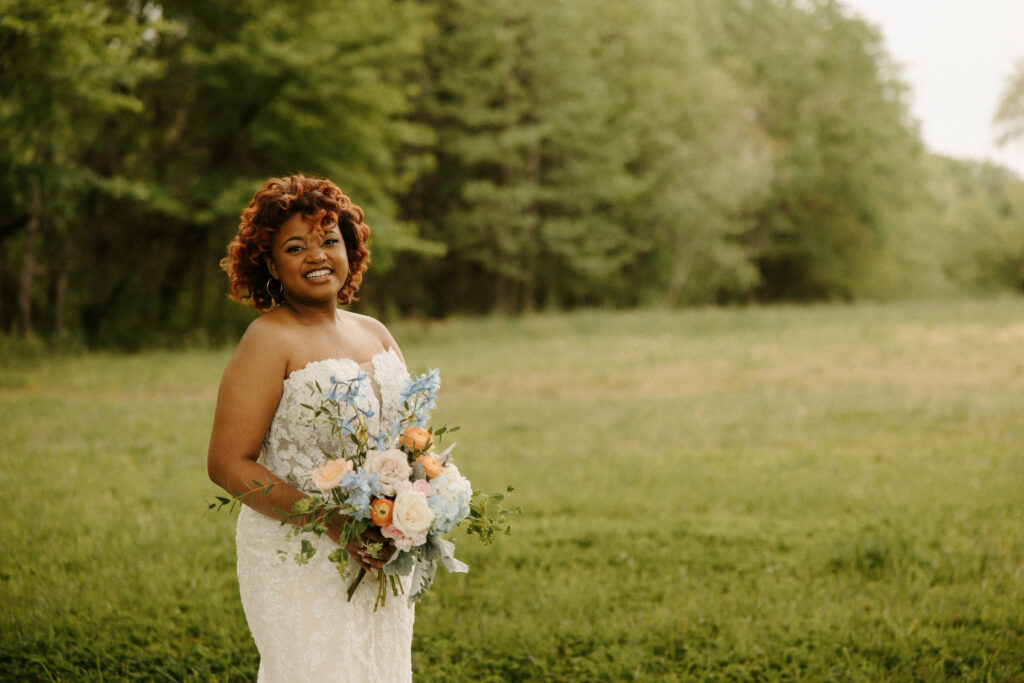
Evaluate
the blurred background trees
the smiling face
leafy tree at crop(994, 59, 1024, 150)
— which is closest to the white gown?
the smiling face

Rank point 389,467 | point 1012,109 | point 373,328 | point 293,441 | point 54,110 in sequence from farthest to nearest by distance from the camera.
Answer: point 1012,109 → point 54,110 → point 373,328 → point 293,441 → point 389,467

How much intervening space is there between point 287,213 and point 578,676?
9.95 feet

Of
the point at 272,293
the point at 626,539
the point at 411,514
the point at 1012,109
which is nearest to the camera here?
the point at 411,514

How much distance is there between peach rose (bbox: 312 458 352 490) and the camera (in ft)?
8.08

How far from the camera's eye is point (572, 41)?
31.5m

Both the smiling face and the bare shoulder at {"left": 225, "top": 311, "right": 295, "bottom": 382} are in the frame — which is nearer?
the bare shoulder at {"left": 225, "top": 311, "right": 295, "bottom": 382}

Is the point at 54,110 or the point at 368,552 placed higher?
the point at 54,110

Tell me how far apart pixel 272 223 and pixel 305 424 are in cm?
67

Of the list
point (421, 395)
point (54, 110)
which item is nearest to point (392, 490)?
point (421, 395)

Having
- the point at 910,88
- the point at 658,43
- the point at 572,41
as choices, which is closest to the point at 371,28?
the point at 572,41

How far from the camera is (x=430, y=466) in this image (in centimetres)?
262

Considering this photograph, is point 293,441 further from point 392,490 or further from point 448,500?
point 448,500

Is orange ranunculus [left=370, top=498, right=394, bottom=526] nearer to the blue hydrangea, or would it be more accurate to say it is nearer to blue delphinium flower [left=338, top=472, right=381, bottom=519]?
blue delphinium flower [left=338, top=472, right=381, bottom=519]

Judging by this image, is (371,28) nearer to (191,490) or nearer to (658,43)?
(191,490)
